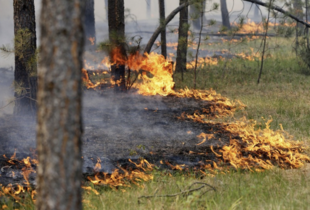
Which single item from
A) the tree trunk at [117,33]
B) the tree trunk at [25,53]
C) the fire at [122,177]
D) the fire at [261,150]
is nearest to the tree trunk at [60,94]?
the fire at [122,177]

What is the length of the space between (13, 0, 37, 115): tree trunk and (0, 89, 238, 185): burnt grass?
0.35m

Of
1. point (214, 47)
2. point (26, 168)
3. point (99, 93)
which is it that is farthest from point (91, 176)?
point (214, 47)

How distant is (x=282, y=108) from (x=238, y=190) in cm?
506

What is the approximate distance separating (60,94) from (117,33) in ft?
26.6

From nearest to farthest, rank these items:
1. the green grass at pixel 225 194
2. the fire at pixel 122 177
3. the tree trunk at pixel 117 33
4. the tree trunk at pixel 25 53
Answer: the green grass at pixel 225 194
the fire at pixel 122 177
the tree trunk at pixel 25 53
the tree trunk at pixel 117 33

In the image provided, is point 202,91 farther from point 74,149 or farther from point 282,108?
A: point 74,149

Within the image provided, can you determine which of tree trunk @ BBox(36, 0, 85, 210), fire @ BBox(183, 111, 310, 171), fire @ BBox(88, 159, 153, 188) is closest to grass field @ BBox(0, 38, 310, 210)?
fire @ BBox(88, 159, 153, 188)

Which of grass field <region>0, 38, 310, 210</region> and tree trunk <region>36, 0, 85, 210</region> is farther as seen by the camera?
grass field <region>0, 38, 310, 210</region>

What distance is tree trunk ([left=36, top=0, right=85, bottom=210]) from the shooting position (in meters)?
2.16

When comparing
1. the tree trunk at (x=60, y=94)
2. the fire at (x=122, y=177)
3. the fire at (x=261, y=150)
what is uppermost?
the tree trunk at (x=60, y=94)

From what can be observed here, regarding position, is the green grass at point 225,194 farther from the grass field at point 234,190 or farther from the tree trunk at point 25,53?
the tree trunk at point 25,53

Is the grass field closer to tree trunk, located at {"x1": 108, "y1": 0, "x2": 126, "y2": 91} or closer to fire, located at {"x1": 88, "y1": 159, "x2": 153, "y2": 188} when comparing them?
fire, located at {"x1": 88, "y1": 159, "x2": 153, "y2": 188}

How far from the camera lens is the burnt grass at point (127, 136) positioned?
545 cm

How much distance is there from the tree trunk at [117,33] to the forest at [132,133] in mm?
27
